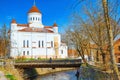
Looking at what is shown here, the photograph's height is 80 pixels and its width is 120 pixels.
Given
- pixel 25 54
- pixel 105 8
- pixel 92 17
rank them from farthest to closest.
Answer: pixel 25 54
pixel 92 17
pixel 105 8

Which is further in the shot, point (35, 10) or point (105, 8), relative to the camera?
point (35, 10)

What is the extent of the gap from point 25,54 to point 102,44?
6665cm

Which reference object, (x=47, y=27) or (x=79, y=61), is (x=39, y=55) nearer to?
(x=47, y=27)

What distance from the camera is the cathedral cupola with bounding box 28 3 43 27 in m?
93.5

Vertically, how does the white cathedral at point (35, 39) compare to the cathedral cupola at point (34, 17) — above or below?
below

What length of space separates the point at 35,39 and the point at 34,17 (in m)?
8.87

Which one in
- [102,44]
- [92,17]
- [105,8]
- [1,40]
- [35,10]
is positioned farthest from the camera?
[35,10]

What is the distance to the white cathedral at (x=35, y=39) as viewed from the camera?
8869 cm

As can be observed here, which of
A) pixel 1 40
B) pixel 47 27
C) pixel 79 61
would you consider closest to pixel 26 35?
pixel 47 27

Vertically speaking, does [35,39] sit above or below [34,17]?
below

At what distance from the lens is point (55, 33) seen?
93438 millimetres

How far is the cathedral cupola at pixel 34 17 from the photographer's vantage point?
93537mm

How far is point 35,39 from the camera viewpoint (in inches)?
3575

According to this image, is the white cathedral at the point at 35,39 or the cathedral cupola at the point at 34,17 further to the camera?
the cathedral cupola at the point at 34,17
